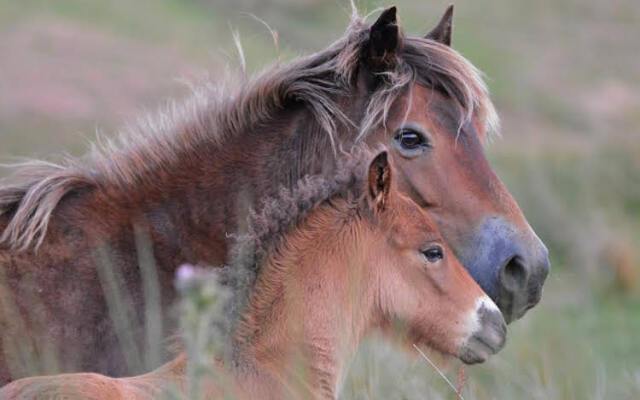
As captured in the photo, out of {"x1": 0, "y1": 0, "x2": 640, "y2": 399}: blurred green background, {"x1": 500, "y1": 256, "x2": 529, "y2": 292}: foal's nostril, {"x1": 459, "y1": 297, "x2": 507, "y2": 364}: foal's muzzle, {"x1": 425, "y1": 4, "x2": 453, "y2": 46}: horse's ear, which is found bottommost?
{"x1": 0, "y1": 0, "x2": 640, "y2": 399}: blurred green background

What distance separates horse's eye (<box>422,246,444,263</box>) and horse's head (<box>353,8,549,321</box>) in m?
0.59

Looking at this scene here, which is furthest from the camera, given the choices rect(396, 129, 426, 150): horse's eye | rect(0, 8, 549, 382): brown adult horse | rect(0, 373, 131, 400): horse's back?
rect(396, 129, 426, 150): horse's eye

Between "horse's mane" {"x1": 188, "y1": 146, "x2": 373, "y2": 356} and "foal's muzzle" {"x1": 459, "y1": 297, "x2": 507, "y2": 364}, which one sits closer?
"horse's mane" {"x1": 188, "y1": 146, "x2": 373, "y2": 356}

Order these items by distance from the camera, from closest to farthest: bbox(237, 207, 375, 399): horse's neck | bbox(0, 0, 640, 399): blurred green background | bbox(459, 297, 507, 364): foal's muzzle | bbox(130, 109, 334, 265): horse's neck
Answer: bbox(237, 207, 375, 399): horse's neck, bbox(459, 297, 507, 364): foal's muzzle, bbox(130, 109, 334, 265): horse's neck, bbox(0, 0, 640, 399): blurred green background

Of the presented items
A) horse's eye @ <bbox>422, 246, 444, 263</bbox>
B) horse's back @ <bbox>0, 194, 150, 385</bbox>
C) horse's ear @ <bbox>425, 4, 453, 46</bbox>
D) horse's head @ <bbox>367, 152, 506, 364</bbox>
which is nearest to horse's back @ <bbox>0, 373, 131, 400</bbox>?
horse's back @ <bbox>0, 194, 150, 385</bbox>

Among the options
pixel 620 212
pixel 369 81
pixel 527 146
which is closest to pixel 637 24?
pixel 527 146

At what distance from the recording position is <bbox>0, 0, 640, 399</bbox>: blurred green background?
247 inches

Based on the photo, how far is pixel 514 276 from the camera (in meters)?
4.92

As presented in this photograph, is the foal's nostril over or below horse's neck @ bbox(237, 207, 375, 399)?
below

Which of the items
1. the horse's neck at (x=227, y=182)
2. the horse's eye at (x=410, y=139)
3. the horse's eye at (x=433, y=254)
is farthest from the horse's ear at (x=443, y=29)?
the horse's eye at (x=433, y=254)

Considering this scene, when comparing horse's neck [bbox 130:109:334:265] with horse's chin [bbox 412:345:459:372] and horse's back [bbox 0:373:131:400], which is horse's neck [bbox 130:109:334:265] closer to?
horse's chin [bbox 412:345:459:372]

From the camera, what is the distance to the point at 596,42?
28891mm

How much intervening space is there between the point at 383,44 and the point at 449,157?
535 mm

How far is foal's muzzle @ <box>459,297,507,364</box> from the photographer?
433 cm
